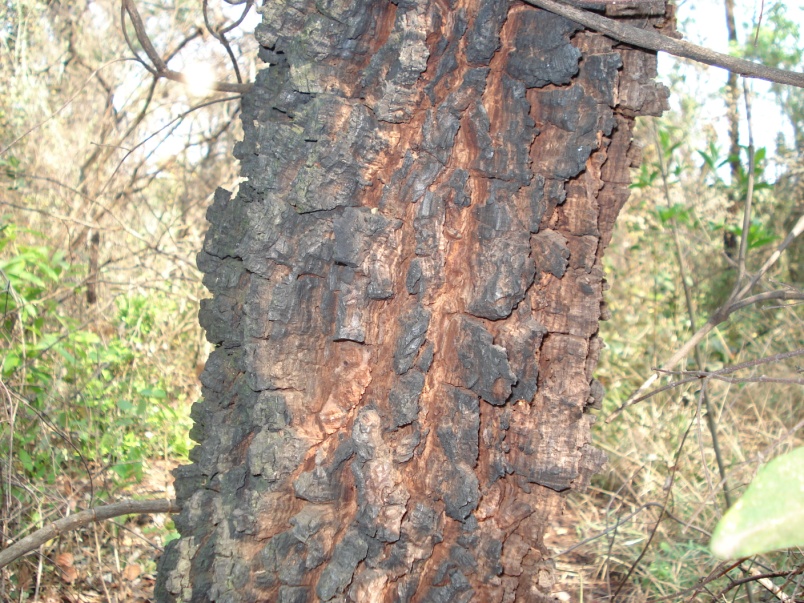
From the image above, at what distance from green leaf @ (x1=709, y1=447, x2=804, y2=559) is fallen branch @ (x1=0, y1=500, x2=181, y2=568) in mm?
1234

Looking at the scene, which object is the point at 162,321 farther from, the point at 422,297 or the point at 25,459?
the point at 422,297

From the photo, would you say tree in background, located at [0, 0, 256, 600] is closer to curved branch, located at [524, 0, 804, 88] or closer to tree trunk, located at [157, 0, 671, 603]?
tree trunk, located at [157, 0, 671, 603]

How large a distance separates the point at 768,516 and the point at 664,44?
36.0 inches

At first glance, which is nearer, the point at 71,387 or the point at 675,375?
the point at 675,375

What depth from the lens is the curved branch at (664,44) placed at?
3.59ft

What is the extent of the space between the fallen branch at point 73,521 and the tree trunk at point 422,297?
1.35 ft

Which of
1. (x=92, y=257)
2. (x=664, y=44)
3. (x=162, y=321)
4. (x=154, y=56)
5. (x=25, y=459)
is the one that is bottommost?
(x=25, y=459)

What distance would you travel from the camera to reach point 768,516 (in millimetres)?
404

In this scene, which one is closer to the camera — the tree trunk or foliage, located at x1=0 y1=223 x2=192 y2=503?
the tree trunk

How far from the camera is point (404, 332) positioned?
1.20m

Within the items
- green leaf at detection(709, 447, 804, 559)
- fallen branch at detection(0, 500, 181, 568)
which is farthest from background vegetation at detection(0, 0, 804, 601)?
green leaf at detection(709, 447, 804, 559)

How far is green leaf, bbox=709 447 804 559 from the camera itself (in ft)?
1.29

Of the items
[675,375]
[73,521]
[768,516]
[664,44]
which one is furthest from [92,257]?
[768,516]

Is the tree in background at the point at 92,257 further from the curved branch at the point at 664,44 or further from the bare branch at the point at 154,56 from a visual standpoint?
the curved branch at the point at 664,44
